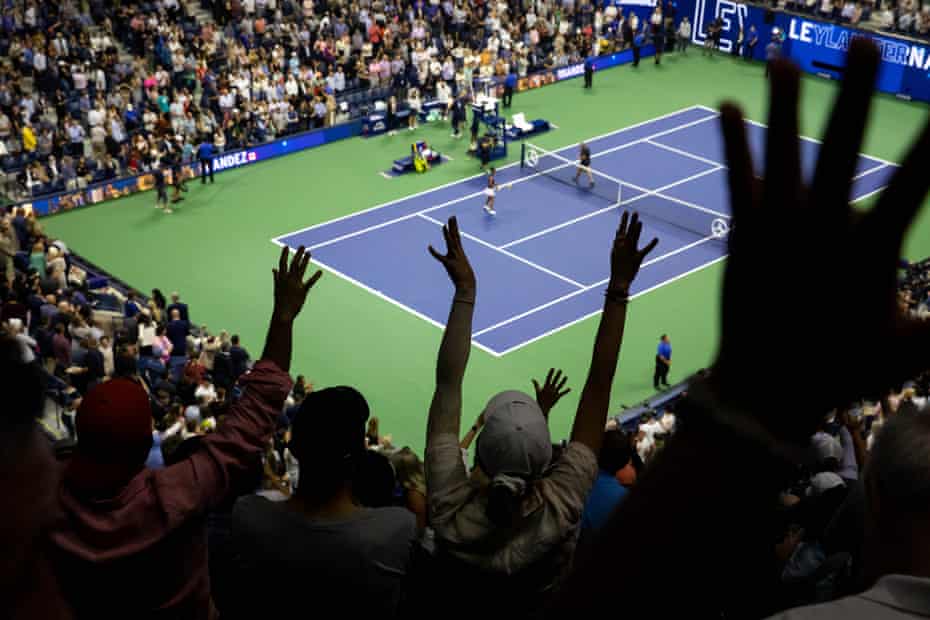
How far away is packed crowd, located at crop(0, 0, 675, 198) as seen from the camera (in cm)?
3481

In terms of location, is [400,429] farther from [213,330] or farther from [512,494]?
[512,494]

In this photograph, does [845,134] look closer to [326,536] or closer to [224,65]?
[326,536]

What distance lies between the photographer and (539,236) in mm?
33594

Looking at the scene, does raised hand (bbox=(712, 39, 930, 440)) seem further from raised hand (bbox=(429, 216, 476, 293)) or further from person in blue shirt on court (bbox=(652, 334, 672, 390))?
person in blue shirt on court (bbox=(652, 334, 672, 390))

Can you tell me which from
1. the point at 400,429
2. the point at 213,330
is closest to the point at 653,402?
the point at 400,429

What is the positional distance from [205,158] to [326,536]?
3224 cm

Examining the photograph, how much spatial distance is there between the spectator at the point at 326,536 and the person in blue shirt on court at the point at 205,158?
3168 centimetres

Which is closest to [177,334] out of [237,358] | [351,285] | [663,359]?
[237,358]

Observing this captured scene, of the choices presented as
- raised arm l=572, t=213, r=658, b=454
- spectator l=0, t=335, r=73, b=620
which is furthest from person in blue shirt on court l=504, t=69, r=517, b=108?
spectator l=0, t=335, r=73, b=620

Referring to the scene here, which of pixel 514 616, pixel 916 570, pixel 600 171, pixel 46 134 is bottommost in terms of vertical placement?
pixel 600 171

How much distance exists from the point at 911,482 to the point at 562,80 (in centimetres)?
4432

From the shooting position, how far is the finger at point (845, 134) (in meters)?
1.86

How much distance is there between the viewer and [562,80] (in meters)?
46.0

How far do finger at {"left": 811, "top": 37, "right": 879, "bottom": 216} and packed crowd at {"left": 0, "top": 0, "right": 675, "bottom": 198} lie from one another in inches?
1326
